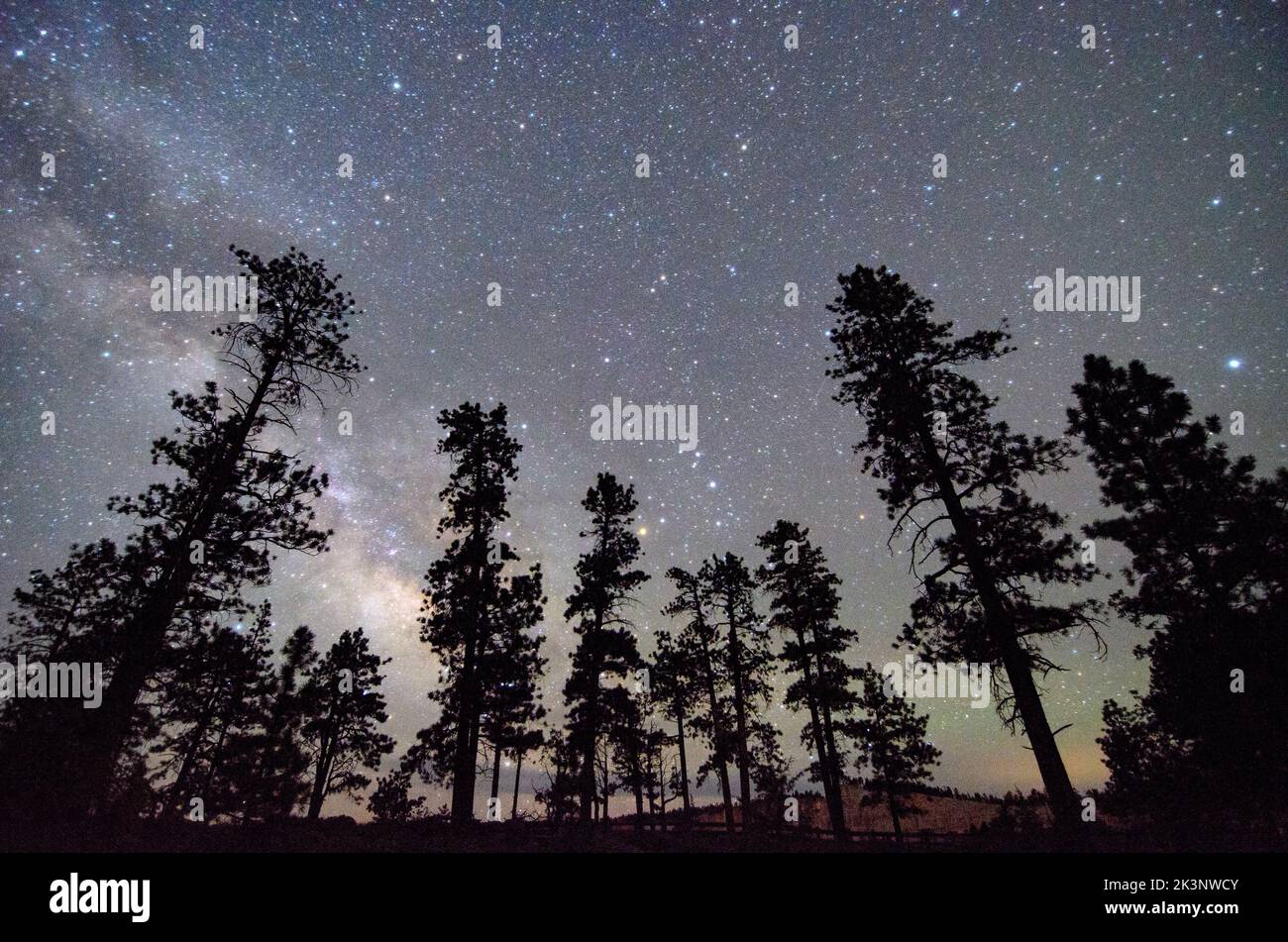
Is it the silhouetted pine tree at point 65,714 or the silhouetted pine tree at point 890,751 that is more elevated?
the silhouetted pine tree at point 65,714

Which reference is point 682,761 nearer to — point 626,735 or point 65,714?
point 626,735

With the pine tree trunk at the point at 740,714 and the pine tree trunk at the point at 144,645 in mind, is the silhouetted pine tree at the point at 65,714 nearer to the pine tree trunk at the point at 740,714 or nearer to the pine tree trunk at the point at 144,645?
the pine tree trunk at the point at 144,645

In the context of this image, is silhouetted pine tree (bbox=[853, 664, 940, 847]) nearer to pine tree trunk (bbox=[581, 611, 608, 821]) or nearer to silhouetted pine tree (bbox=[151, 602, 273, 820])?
pine tree trunk (bbox=[581, 611, 608, 821])

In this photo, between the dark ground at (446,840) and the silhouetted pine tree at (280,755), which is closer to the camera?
the dark ground at (446,840)

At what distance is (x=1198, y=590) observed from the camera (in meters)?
15.3

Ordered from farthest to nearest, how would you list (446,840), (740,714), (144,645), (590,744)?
(740,714)
(590,744)
(446,840)
(144,645)

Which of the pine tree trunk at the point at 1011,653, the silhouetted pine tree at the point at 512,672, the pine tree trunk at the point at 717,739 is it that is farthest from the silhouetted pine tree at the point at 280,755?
the pine tree trunk at the point at 1011,653

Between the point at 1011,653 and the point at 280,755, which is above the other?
the point at 1011,653

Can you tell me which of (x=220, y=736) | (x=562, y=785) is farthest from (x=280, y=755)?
(x=562, y=785)

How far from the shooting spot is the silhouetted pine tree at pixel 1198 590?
1434 cm

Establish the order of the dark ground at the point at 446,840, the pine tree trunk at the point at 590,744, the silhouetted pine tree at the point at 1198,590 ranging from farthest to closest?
1. the pine tree trunk at the point at 590,744
2. the silhouetted pine tree at the point at 1198,590
3. the dark ground at the point at 446,840
